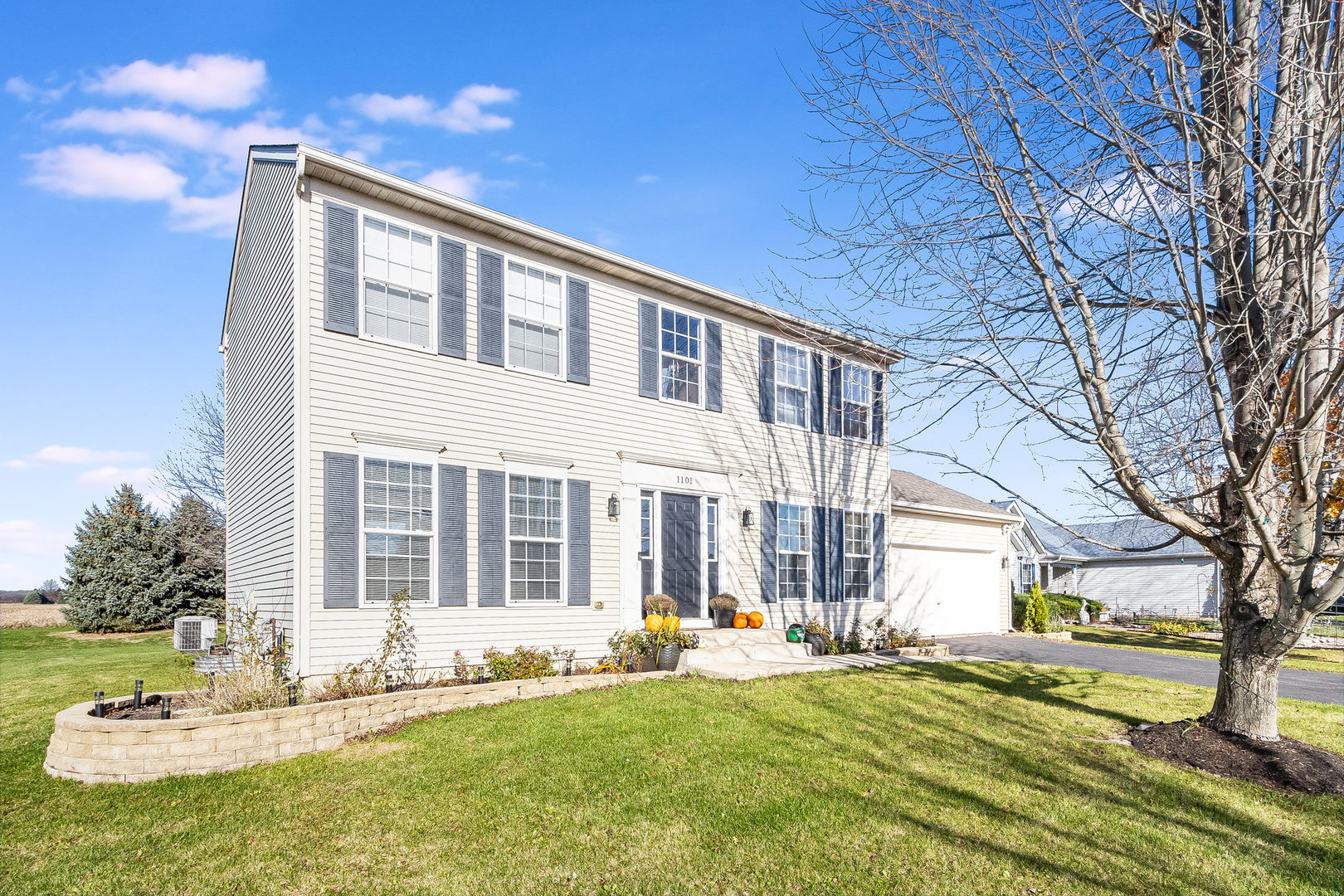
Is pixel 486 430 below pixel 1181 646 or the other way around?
the other way around

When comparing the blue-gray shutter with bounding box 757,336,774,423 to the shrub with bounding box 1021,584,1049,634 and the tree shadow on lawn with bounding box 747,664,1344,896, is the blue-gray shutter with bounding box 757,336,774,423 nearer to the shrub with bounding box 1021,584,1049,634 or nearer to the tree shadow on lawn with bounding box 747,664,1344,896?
the tree shadow on lawn with bounding box 747,664,1344,896

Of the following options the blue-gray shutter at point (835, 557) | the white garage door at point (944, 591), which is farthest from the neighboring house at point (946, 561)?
the blue-gray shutter at point (835, 557)

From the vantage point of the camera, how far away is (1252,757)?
649 centimetres

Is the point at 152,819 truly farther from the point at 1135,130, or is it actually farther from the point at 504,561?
the point at 1135,130

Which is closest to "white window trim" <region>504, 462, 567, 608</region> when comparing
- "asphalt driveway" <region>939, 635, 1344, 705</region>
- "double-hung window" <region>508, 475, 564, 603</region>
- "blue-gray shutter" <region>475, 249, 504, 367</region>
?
"double-hung window" <region>508, 475, 564, 603</region>

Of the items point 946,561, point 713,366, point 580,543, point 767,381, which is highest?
point 713,366

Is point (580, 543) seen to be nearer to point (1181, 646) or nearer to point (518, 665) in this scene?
point (518, 665)

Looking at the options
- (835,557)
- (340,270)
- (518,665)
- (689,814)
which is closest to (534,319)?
(340,270)

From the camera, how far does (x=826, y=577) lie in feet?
47.5

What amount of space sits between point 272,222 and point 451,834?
866cm

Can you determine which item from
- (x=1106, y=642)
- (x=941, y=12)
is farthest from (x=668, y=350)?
(x=1106, y=642)

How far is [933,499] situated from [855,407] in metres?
5.15

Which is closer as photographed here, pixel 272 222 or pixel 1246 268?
pixel 1246 268

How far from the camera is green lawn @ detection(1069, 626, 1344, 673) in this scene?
1575cm
